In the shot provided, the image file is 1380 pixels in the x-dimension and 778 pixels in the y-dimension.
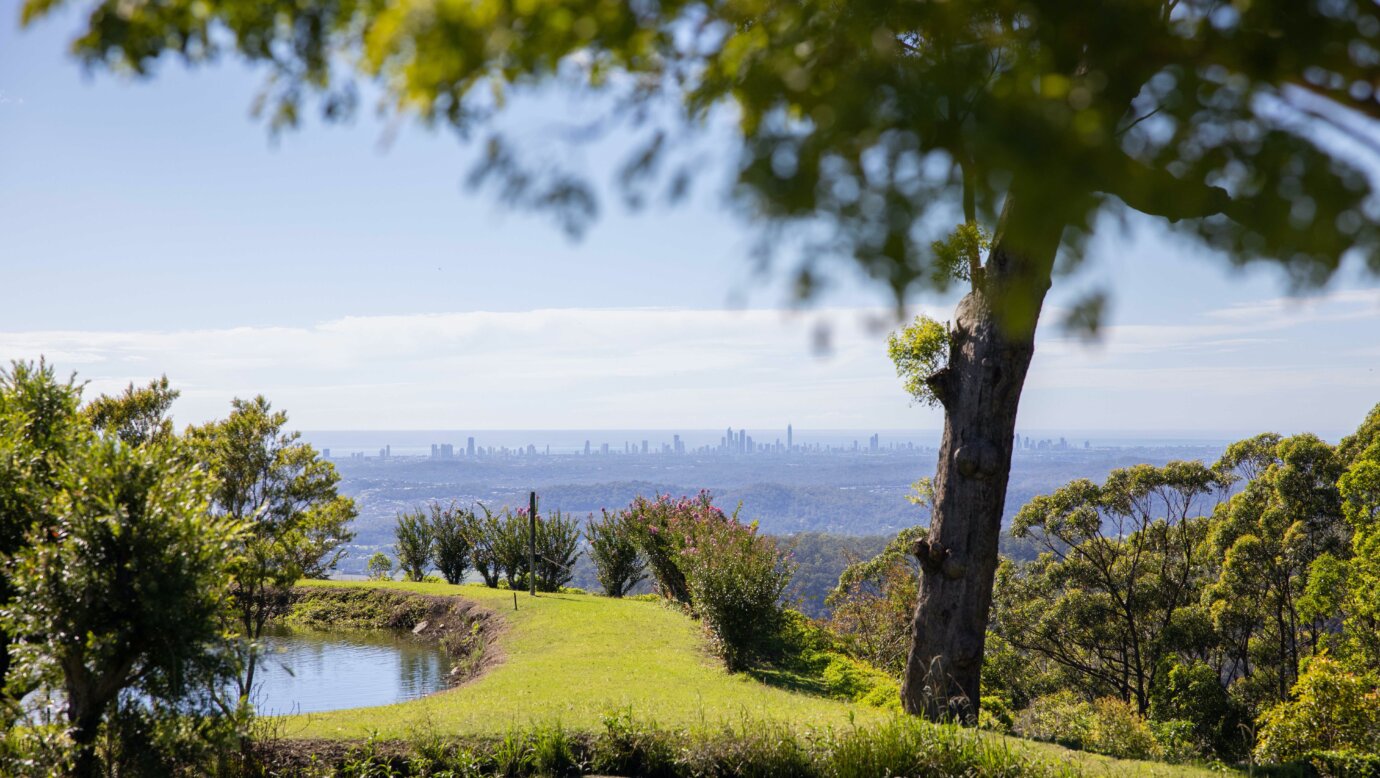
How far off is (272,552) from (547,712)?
2.70 meters

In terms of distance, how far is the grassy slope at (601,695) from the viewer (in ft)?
19.2

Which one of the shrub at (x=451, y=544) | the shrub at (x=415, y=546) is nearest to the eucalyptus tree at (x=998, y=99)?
the shrub at (x=451, y=544)

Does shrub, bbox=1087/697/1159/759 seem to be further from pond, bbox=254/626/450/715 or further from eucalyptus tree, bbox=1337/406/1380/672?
eucalyptus tree, bbox=1337/406/1380/672

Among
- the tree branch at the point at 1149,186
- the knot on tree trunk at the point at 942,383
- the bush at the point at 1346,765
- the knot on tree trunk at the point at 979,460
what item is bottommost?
the bush at the point at 1346,765

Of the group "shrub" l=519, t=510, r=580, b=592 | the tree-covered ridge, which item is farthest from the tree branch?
"shrub" l=519, t=510, r=580, b=592

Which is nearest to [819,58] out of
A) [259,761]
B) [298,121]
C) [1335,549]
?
[298,121]

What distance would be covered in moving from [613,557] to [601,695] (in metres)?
9.09

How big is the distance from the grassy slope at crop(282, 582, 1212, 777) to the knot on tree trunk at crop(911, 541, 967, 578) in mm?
1297

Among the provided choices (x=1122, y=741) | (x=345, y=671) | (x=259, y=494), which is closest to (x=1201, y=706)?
(x=1122, y=741)

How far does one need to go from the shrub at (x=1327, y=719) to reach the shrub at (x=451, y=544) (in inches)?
575

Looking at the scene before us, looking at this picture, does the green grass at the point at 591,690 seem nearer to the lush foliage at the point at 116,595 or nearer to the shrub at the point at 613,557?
the lush foliage at the point at 116,595

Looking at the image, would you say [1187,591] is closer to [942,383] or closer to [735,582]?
[735,582]

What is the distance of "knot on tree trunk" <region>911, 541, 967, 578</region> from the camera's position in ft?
22.4

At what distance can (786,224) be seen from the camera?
193 centimetres
